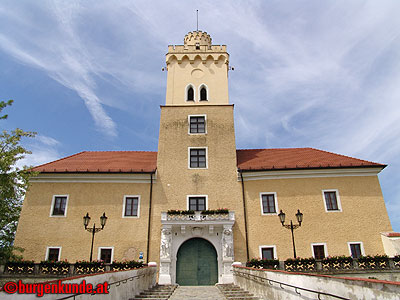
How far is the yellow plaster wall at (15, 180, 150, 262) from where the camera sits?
18750mm

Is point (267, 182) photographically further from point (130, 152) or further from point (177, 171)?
point (130, 152)

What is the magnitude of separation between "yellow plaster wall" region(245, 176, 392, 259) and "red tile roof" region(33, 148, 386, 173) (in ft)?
3.72

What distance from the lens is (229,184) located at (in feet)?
67.2

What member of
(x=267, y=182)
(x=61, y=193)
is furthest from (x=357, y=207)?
(x=61, y=193)

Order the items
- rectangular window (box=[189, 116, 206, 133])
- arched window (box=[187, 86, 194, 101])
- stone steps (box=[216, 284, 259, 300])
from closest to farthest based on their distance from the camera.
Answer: stone steps (box=[216, 284, 259, 300]) → rectangular window (box=[189, 116, 206, 133]) → arched window (box=[187, 86, 194, 101])

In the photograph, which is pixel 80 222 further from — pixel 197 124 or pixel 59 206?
pixel 197 124

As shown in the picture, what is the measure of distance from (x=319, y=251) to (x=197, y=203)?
8.47 meters

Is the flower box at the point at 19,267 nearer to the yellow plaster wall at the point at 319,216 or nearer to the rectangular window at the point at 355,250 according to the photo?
the yellow plaster wall at the point at 319,216

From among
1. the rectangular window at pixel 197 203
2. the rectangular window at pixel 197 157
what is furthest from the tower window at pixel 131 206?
the rectangular window at pixel 197 157

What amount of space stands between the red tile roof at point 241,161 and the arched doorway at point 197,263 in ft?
19.4

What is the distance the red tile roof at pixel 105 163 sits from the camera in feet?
68.8

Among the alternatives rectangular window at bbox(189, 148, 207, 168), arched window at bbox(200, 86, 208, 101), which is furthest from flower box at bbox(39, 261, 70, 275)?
arched window at bbox(200, 86, 208, 101)

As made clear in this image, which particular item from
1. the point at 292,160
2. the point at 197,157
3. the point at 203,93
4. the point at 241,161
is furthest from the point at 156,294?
the point at 203,93

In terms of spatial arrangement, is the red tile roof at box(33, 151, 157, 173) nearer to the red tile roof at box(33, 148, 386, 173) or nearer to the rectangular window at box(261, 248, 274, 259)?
the red tile roof at box(33, 148, 386, 173)
